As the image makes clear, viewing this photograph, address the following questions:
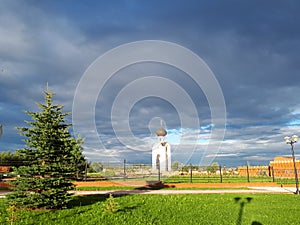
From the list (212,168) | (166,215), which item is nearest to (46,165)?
(166,215)

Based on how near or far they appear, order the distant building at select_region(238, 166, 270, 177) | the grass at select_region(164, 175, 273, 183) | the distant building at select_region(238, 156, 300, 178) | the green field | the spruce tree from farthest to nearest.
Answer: the distant building at select_region(238, 166, 270, 177), the distant building at select_region(238, 156, 300, 178), the grass at select_region(164, 175, 273, 183), the spruce tree, the green field

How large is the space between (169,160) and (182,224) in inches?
1245

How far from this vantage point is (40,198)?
312 inches

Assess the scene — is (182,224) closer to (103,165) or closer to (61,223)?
(61,223)

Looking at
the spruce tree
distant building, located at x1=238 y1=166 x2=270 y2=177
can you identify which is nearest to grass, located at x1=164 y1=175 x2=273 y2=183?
distant building, located at x1=238 y1=166 x2=270 y2=177

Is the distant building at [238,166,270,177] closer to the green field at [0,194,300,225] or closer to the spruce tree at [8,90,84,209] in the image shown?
the green field at [0,194,300,225]

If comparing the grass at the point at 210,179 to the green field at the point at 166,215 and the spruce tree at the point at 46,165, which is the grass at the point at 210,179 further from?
the spruce tree at the point at 46,165

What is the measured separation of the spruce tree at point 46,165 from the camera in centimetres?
793

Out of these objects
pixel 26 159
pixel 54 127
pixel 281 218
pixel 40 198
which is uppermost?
pixel 54 127

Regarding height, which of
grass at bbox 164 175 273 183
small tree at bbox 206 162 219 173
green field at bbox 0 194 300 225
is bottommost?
grass at bbox 164 175 273 183

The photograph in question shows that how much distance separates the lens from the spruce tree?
7934mm

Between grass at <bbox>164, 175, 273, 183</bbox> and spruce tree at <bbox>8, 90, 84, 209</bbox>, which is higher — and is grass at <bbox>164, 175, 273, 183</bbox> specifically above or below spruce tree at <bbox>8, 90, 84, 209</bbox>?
below

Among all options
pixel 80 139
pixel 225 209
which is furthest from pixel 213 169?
pixel 225 209

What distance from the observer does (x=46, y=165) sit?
320 inches
